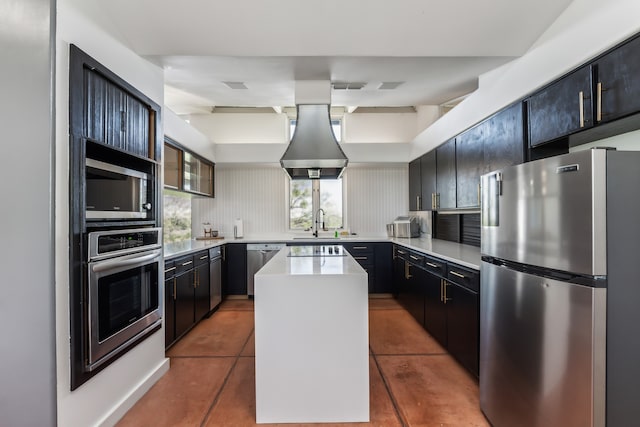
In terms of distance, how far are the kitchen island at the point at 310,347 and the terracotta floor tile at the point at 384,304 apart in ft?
7.78

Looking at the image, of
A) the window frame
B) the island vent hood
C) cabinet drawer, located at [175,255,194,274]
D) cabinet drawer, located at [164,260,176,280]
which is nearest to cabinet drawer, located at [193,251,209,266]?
cabinet drawer, located at [175,255,194,274]

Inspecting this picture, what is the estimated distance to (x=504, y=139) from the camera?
2387 millimetres

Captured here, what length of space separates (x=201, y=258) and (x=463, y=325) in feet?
9.11

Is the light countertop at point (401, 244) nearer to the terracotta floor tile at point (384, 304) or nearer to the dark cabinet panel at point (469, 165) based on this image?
the dark cabinet panel at point (469, 165)

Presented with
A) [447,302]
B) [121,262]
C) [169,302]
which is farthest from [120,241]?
[447,302]

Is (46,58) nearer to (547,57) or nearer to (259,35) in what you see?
(259,35)

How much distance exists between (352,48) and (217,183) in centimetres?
358

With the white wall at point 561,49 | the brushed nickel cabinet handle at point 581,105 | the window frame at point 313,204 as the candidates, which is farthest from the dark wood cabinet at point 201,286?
the brushed nickel cabinet handle at point 581,105

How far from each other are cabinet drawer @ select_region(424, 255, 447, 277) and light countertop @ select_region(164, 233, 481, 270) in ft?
0.20

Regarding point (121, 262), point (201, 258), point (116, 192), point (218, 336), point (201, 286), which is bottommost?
point (218, 336)

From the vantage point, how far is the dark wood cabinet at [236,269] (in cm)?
452

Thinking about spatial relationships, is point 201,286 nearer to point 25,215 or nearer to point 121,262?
point 121,262

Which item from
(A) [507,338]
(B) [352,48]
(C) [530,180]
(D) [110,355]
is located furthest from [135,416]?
(B) [352,48]

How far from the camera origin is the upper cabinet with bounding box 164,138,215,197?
3375 mm
